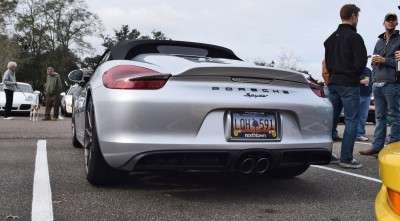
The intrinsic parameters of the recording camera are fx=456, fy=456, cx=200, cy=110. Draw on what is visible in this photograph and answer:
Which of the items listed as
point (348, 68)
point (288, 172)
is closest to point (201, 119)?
point (288, 172)

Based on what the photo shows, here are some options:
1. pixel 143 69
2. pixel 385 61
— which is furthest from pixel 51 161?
pixel 385 61

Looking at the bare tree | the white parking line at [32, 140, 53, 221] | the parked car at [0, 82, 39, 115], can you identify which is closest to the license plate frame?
the white parking line at [32, 140, 53, 221]

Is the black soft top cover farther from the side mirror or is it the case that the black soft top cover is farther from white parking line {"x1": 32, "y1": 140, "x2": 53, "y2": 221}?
white parking line {"x1": 32, "y1": 140, "x2": 53, "y2": 221}

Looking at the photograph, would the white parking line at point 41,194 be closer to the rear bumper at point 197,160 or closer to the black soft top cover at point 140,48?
the rear bumper at point 197,160

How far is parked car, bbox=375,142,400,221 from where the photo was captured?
173 centimetres

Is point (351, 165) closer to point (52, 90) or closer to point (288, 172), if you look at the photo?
point (288, 172)

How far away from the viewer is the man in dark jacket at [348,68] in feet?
15.7

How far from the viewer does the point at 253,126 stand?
10.5ft

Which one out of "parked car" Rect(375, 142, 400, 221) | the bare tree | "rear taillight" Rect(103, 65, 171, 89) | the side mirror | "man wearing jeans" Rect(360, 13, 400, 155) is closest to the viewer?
"parked car" Rect(375, 142, 400, 221)

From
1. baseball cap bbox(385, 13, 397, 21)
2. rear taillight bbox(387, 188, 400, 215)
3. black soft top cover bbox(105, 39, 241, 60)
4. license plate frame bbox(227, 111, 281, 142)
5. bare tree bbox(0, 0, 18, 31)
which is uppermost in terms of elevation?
bare tree bbox(0, 0, 18, 31)

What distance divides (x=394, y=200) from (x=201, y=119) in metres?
1.53

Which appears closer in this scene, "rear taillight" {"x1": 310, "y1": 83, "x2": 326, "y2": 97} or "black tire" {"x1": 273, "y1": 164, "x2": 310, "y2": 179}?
"rear taillight" {"x1": 310, "y1": 83, "x2": 326, "y2": 97}

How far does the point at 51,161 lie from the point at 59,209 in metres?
2.07

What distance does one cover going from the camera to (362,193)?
3.65 metres
